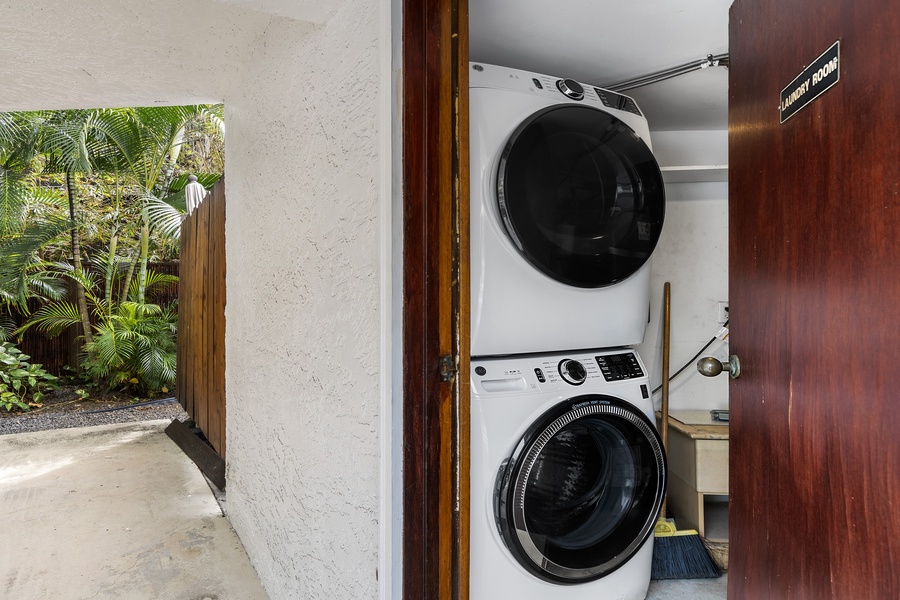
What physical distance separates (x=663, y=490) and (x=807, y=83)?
1.31 meters

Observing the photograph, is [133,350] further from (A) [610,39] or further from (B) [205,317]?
(A) [610,39]

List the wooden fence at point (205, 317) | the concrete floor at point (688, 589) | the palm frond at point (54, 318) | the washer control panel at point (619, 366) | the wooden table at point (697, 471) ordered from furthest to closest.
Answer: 1. the palm frond at point (54, 318)
2. the wooden fence at point (205, 317)
3. the wooden table at point (697, 471)
4. the concrete floor at point (688, 589)
5. the washer control panel at point (619, 366)

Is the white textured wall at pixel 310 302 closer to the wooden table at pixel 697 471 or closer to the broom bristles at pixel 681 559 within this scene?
the broom bristles at pixel 681 559

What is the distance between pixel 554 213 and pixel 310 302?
2.46ft

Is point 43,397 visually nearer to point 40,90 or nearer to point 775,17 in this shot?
point 40,90

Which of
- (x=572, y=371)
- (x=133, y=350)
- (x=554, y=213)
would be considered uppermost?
(x=554, y=213)

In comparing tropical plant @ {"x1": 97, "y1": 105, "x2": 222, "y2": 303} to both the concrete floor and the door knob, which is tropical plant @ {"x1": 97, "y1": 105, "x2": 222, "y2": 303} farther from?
the door knob

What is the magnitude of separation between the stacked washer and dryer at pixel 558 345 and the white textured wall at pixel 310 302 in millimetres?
372

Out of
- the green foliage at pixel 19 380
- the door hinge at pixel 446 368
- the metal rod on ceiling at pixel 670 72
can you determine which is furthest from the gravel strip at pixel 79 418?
the metal rod on ceiling at pixel 670 72

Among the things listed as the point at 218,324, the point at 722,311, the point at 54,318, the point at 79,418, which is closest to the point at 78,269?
the point at 54,318

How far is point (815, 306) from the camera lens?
0.76 metres

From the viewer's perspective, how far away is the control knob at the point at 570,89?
67.6 inches

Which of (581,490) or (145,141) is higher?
(145,141)

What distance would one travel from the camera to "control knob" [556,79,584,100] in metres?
1.72
